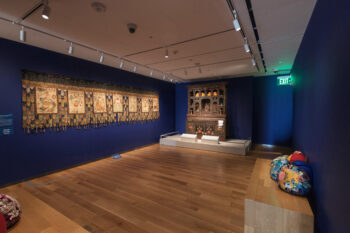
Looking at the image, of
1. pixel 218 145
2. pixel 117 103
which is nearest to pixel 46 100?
pixel 117 103

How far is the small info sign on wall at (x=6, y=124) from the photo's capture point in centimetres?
296

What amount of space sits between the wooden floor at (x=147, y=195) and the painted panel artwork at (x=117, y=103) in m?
1.75

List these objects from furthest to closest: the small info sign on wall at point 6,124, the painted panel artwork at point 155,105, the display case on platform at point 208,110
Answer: the painted panel artwork at point 155,105, the display case on platform at point 208,110, the small info sign on wall at point 6,124

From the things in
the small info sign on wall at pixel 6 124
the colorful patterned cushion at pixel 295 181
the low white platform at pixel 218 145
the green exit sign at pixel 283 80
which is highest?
the green exit sign at pixel 283 80

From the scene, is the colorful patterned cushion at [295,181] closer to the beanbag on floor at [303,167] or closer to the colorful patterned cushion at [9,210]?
the beanbag on floor at [303,167]

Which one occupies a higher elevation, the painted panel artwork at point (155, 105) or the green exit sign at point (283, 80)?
the green exit sign at point (283, 80)

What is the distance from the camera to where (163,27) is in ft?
8.45

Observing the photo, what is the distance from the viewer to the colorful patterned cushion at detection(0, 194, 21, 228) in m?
1.40

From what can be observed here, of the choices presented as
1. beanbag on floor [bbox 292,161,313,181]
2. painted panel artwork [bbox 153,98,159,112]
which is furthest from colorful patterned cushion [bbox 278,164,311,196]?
painted panel artwork [bbox 153,98,159,112]

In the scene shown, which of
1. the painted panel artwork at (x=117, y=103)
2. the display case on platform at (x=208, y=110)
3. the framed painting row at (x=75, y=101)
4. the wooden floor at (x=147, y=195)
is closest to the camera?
the wooden floor at (x=147, y=195)

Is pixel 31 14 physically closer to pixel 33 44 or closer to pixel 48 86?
pixel 33 44

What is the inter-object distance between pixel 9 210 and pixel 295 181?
2908mm

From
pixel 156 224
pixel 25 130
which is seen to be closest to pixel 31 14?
pixel 25 130

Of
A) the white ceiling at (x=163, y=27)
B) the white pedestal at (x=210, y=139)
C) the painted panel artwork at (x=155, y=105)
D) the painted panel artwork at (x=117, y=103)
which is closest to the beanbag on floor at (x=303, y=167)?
the white ceiling at (x=163, y=27)
